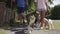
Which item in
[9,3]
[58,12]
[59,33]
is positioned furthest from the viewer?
[58,12]

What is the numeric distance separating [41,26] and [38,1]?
116cm

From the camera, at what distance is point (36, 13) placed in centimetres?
1038

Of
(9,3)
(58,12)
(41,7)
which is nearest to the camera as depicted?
(41,7)

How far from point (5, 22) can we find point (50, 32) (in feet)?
17.1

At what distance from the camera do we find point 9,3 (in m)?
16.0

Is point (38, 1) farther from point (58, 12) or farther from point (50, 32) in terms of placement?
point (58, 12)

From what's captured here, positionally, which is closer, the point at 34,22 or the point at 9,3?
the point at 34,22

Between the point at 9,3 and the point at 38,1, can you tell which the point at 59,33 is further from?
the point at 9,3

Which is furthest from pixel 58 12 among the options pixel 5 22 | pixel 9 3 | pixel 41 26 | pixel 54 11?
pixel 41 26

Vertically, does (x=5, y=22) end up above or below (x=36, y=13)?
below

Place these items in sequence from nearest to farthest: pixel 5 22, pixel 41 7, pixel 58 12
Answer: pixel 41 7 < pixel 5 22 < pixel 58 12

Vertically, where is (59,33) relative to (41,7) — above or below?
below

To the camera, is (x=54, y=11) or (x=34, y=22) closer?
(x=34, y=22)

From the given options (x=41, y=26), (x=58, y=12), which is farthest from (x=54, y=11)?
(x=41, y=26)
